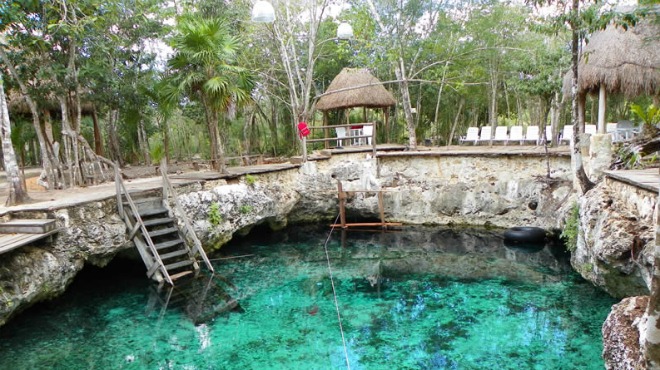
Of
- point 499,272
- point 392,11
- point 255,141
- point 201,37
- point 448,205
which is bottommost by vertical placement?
point 499,272

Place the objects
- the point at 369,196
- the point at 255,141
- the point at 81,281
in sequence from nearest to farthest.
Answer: the point at 81,281
the point at 369,196
the point at 255,141

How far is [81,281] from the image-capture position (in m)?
7.35

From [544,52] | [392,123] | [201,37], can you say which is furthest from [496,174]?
[392,123]

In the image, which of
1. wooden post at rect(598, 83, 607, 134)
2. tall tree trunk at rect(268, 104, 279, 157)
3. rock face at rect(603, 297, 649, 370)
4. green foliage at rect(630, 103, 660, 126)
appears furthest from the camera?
tall tree trunk at rect(268, 104, 279, 157)

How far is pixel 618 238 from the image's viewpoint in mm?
4977

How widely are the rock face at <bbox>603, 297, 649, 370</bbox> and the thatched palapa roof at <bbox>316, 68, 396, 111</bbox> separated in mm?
11348

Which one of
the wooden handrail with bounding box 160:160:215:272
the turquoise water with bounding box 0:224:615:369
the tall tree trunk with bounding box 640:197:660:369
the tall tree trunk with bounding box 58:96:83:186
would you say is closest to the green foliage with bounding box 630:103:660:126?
the turquoise water with bounding box 0:224:615:369

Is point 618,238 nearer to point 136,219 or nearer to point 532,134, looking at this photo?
point 136,219

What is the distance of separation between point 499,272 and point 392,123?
40.5 ft

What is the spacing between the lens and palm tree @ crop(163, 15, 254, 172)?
8.05 metres

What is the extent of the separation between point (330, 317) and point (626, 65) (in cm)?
811

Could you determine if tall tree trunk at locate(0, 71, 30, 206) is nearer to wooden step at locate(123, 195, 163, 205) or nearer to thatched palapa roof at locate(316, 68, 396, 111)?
wooden step at locate(123, 195, 163, 205)

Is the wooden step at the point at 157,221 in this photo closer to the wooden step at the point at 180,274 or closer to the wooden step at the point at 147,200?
the wooden step at the point at 147,200

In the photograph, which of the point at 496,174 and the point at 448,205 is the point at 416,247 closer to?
the point at 448,205
